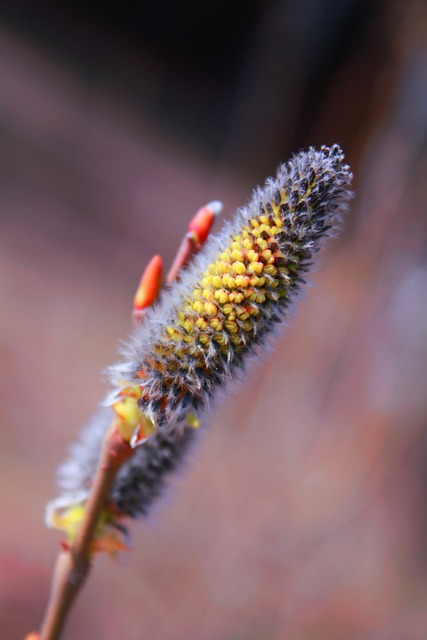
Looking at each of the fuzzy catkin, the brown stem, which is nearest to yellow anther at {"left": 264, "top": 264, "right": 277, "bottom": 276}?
the fuzzy catkin

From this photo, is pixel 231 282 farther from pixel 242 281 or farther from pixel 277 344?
pixel 277 344

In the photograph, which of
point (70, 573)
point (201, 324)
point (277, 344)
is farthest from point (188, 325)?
point (277, 344)

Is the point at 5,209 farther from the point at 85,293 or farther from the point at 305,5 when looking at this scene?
the point at 305,5

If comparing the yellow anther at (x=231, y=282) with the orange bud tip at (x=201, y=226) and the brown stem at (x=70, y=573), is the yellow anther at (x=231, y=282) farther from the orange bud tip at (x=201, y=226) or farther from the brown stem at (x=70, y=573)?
the brown stem at (x=70, y=573)

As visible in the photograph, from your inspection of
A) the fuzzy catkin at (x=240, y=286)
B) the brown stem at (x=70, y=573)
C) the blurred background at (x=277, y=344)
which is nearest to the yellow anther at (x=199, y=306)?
the fuzzy catkin at (x=240, y=286)

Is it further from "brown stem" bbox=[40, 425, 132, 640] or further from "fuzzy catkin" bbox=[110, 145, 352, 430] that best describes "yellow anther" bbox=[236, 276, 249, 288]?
"brown stem" bbox=[40, 425, 132, 640]

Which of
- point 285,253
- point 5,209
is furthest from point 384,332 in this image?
point 285,253
